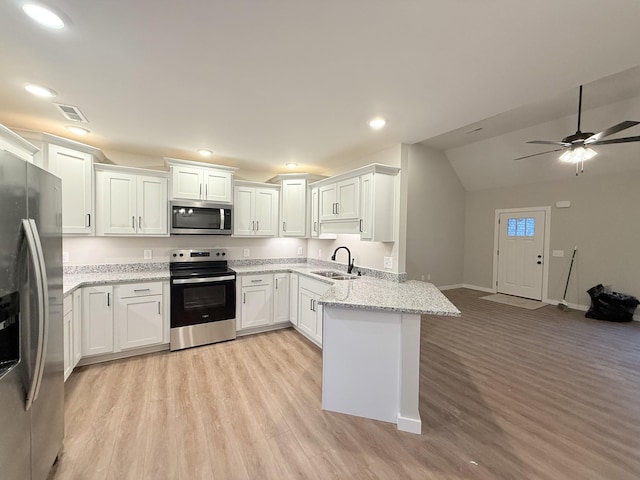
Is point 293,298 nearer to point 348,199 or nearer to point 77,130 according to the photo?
point 348,199

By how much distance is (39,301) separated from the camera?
1231 mm

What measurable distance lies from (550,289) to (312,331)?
535 centimetres

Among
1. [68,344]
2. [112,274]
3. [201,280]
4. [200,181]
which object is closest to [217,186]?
[200,181]

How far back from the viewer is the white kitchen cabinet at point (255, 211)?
3.84 m

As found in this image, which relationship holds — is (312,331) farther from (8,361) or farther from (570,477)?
(8,361)

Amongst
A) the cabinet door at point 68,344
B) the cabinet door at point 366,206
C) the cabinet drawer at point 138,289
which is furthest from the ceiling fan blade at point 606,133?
the cabinet door at point 68,344

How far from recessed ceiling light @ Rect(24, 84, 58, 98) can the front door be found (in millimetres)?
7680

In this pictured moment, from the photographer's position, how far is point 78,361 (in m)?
2.66

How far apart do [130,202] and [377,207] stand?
299cm

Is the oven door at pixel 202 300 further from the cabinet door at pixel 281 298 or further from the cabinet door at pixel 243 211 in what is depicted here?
the cabinet door at pixel 243 211

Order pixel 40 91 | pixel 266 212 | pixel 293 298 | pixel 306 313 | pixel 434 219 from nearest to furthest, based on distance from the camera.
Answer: pixel 40 91 < pixel 306 313 < pixel 293 298 < pixel 266 212 < pixel 434 219

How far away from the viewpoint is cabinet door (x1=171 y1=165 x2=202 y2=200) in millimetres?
3336

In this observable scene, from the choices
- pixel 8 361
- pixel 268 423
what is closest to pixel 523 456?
pixel 268 423

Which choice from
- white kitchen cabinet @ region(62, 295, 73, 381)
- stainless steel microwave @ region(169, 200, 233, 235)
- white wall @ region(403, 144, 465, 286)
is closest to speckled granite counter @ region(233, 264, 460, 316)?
stainless steel microwave @ region(169, 200, 233, 235)
